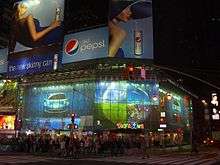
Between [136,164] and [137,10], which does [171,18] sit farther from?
[136,164]

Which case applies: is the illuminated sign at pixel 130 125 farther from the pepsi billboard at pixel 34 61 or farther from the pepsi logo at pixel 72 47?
the pepsi billboard at pixel 34 61

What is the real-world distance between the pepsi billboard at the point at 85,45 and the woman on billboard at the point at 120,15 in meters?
0.93

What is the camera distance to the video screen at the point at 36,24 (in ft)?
177

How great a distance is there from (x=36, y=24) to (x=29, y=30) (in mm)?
1670

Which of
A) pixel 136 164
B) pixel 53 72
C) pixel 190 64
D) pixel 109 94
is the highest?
pixel 190 64

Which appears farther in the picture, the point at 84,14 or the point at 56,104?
the point at 84,14

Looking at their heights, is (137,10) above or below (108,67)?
above

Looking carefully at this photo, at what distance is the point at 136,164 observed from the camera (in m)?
24.6

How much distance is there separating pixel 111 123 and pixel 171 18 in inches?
1161

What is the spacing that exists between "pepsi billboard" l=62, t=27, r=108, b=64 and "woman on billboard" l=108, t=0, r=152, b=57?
0.93 m

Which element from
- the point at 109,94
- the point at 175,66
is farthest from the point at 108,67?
the point at 175,66

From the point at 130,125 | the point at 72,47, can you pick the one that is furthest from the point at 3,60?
the point at 130,125

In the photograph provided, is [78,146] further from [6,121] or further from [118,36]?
[6,121]

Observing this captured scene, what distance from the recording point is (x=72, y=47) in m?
51.6
